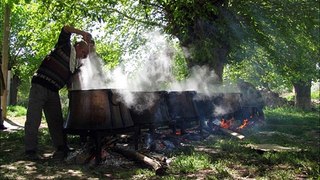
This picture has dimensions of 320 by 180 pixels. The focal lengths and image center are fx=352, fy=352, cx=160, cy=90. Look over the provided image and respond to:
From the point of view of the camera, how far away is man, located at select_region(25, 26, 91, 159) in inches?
254

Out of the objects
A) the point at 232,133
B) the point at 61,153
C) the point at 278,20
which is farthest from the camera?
the point at 278,20

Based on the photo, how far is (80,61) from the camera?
6809mm

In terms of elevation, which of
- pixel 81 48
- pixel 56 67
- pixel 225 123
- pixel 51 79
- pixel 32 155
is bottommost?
pixel 32 155

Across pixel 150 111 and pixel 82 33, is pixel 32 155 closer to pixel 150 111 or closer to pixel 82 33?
pixel 82 33

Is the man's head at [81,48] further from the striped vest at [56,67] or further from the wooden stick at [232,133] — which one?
the wooden stick at [232,133]

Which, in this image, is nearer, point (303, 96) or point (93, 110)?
point (93, 110)

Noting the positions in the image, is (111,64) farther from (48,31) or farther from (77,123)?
(77,123)

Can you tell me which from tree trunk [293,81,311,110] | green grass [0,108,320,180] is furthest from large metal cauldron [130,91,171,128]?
tree trunk [293,81,311,110]

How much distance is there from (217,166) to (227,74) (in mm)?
21055

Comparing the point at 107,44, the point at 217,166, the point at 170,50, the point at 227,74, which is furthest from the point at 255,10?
the point at 227,74

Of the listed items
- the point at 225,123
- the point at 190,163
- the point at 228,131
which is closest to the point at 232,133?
the point at 228,131

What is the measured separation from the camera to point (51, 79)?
652 cm

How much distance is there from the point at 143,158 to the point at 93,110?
4.12ft

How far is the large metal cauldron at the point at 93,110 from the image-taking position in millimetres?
6270
